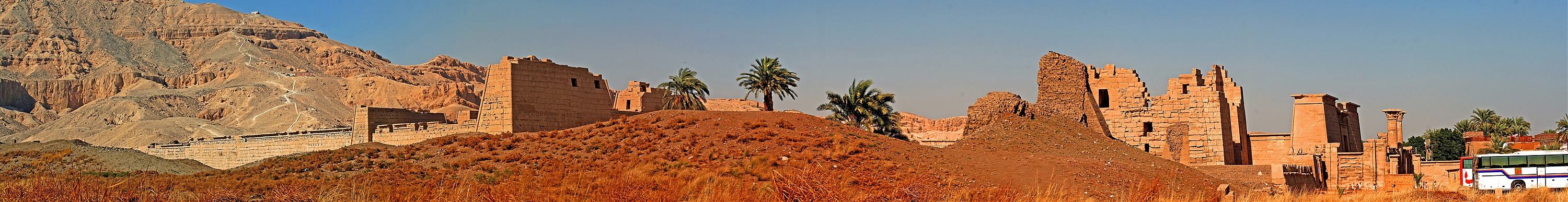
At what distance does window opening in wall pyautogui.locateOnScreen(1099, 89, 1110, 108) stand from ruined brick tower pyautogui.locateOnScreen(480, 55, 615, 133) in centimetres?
1102

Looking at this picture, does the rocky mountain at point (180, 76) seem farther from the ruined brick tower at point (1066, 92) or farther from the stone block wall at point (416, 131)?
the ruined brick tower at point (1066, 92)

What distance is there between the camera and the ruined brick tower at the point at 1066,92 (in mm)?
29500

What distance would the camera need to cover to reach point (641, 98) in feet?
115

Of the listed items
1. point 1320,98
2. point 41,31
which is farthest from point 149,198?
point 41,31

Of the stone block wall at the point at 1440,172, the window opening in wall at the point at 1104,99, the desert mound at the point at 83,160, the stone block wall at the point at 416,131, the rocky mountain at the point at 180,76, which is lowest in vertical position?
the stone block wall at the point at 1440,172

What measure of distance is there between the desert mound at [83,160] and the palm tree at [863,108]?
14433 mm

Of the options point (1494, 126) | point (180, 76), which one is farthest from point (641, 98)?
point (180, 76)

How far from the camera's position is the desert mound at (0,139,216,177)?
2970 centimetres

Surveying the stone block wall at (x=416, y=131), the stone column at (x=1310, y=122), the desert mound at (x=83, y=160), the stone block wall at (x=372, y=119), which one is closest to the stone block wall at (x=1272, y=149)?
the stone column at (x=1310, y=122)

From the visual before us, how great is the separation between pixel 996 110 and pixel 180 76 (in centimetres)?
7645

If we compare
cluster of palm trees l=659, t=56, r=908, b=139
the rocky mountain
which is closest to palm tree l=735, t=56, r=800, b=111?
cluster of palm trees l=659, t=56, r=908, b=139

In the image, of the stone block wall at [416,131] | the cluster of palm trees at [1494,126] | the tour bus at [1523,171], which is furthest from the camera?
the cluster of palm trees at [1494,126]

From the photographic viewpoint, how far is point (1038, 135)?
2828 cm

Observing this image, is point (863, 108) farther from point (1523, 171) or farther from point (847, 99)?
point (1523, 171)
